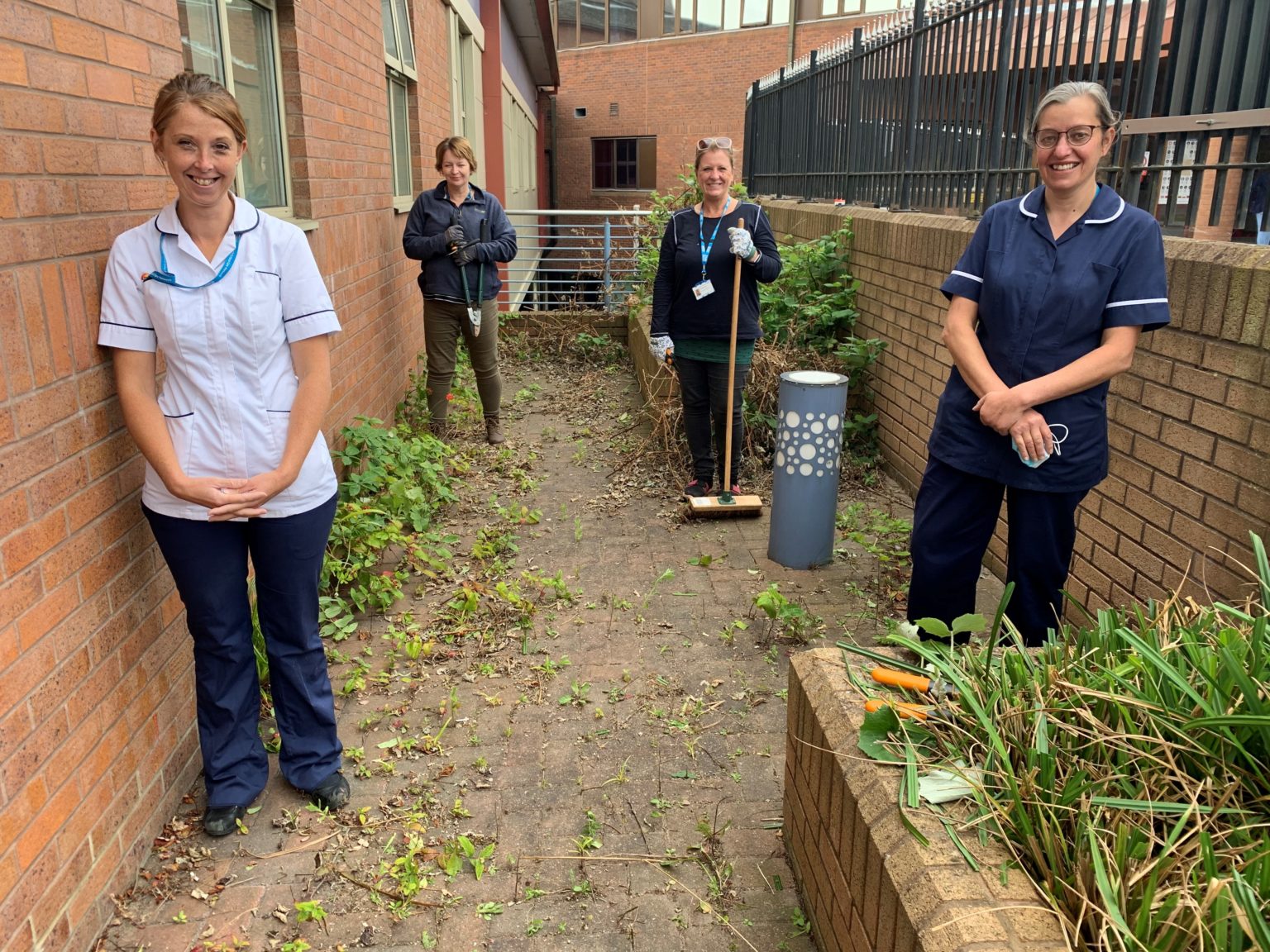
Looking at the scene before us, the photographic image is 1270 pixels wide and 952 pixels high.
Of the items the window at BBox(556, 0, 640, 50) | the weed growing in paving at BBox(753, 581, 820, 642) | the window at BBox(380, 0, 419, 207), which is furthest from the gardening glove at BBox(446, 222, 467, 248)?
the window at BBox(556, 0, 640, 50)

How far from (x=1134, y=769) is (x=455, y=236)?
548 cm

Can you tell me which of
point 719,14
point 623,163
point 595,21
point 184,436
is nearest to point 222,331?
point 184,436

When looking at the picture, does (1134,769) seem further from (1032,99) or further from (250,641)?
(1032,99)

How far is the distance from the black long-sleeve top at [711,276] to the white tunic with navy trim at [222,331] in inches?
112

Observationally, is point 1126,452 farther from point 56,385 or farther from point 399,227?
point 399,227

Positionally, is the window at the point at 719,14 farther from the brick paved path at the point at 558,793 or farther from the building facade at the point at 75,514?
the building facade at the point at 75,514

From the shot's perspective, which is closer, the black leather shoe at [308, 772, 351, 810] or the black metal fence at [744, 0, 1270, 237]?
the black leather shoe at [308, 772, 351, 810]

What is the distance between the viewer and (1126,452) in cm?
349

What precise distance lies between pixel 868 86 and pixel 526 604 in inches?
212

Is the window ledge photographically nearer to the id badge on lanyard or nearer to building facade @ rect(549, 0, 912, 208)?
the id badge on lanyard

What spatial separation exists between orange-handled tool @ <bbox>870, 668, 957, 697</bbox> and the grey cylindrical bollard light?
2462 millimetres

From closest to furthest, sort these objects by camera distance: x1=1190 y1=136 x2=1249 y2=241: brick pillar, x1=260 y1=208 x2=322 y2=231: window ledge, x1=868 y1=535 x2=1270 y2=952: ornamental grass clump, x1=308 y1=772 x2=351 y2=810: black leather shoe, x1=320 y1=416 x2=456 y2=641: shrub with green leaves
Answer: x1=868 y1=535 x2=1270 y2=952: ornamental grass clump, x1=308 y1=772 x2=351 y2=810: black leather shoe, x1=1190 y1=136 x2=1249 y2=241: brick pillar, x1=320 y1=416 x2=456 y2=641: shrub with green leaves, x1=260 y1=208 x2=322 y2=231: window ledge

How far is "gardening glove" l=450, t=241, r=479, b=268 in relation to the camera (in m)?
6.32

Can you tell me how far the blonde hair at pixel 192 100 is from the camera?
2.36 m
